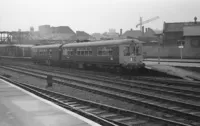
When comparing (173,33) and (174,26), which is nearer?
(173,33)

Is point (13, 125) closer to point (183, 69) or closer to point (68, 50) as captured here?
point (183, 69)

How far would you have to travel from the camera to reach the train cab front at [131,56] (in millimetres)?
20984

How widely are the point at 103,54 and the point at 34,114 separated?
15.1 m

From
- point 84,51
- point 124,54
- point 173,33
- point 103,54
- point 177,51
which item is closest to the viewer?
point 124,54

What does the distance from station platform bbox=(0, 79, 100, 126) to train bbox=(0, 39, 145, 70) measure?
1170cm

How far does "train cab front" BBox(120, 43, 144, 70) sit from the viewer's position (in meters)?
21.0

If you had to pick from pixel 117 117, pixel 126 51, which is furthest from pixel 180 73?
pixel 117 117

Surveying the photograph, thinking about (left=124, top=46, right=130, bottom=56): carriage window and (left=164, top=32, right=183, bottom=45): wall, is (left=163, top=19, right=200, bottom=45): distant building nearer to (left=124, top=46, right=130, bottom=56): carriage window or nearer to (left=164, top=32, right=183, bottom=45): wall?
(left=164, top=32, right=183, bottom=45): wall

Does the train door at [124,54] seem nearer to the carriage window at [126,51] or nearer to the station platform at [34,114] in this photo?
the carriage window at [126,51]

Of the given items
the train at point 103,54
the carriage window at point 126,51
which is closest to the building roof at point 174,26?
Result: the train at point 103,54

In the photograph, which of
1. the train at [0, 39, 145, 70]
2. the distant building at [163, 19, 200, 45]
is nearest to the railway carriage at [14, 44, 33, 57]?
the train at [0, 39, 145, 70]

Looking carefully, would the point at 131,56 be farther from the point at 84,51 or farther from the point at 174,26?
the point at 174,26

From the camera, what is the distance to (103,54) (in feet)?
74.6

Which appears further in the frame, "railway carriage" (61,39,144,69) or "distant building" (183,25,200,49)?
"distant building" (183,25,200,49)
